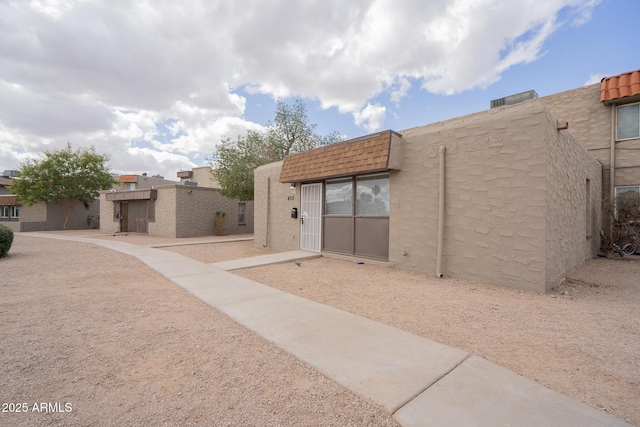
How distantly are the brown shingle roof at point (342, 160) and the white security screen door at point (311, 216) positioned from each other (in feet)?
2.04

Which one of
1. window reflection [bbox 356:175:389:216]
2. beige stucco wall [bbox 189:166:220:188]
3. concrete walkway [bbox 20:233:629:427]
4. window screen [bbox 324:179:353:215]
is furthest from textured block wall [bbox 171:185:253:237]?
concrete walkway [bbox 20:233:629:427]

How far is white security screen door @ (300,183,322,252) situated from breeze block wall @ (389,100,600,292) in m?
3.04

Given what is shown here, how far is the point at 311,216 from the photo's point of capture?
10.4m

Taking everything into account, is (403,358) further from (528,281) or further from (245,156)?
(245,156)

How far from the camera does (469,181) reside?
6312 millimetres

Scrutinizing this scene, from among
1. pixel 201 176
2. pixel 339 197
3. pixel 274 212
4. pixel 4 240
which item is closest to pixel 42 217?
pixel 201 176

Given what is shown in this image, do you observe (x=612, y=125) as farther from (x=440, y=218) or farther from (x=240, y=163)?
(x=240, y=163)

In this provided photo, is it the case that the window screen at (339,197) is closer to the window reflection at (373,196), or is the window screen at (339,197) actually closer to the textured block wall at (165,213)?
the window reflection at (373,196)

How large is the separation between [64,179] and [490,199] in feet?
104

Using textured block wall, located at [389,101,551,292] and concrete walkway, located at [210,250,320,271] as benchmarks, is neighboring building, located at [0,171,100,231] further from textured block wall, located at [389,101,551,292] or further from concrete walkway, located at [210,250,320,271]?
textured block wall, located at [389,101,551,292]

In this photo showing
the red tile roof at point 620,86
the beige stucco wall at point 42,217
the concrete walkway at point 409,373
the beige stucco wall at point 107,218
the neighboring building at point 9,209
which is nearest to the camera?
the concrete walkway at point 409,373

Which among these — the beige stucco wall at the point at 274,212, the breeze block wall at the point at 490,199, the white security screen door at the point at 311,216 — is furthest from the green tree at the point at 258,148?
the breeze block wall at the point at 490,199

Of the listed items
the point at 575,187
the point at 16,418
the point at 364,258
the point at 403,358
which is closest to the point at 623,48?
the point at 575,187

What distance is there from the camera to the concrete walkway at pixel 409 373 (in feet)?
6.69
